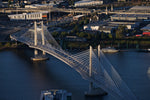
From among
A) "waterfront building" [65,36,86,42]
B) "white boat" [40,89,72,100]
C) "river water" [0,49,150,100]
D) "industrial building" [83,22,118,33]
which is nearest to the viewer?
"white boat" [40,89,72,100]

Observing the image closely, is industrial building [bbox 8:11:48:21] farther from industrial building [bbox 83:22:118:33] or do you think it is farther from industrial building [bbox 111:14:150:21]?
industrial building [bbox 83:22:118:33]

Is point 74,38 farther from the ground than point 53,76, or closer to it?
farther from the ground

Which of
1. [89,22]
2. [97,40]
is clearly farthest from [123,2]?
[97,40]

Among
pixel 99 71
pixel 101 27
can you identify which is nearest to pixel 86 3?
pixel 101 27

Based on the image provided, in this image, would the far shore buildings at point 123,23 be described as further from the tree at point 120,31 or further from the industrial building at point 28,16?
the industrial building at point 28,16

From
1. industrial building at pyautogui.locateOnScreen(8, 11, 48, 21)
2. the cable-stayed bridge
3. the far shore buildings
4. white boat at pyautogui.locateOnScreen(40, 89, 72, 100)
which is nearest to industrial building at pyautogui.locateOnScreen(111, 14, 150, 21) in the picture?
the far shore buildings

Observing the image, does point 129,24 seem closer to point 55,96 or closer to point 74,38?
point 74,38

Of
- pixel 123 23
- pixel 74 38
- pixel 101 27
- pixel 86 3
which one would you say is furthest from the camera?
pixel 86 3

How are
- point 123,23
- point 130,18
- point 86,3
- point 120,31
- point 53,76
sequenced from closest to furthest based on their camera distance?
point 53,76 → point 120,31 → point 123,23 → point 130,18 → point 86,3
